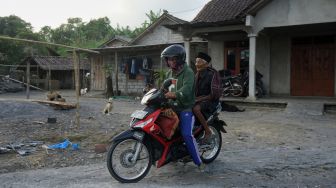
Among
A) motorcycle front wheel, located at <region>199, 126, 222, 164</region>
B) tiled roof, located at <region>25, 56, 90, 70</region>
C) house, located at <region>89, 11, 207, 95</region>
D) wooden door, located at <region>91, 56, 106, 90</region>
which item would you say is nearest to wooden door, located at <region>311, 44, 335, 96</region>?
house, located at <region>89, 11, 207, 95</region>

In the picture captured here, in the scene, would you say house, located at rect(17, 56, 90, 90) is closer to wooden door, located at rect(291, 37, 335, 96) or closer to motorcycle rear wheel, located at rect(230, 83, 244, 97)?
motorcycle rear wheel, located at rect(230, 83, 244, 97)

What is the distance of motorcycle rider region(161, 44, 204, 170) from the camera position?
4727 mm

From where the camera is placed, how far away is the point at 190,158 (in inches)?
199

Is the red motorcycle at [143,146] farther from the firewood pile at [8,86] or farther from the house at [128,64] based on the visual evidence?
the firewood pile at [8,86]

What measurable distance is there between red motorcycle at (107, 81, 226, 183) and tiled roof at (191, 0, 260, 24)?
9.87m

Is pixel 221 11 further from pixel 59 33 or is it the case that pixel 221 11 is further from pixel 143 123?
pixel 59 33

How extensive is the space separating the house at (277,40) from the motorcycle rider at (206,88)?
329 inches

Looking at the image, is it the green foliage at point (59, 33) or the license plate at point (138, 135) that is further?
the green foliage at point (59, 33)

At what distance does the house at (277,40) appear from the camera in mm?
13023

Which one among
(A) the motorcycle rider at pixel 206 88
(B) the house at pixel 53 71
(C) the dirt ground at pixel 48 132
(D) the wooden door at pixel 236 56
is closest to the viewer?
(A) the motorcycle rider at pixel 206 88

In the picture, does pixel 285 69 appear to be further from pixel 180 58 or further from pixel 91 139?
pixel 180 58

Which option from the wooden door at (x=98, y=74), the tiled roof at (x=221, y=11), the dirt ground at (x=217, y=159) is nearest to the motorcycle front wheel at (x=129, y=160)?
the dirt ground at (x=217, y=159)

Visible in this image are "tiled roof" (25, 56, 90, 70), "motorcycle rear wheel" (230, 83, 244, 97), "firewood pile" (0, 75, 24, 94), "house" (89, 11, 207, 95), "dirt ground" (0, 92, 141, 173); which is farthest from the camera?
"tiled roof" (25, 56, 90, 70)

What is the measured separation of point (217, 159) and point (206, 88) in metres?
1.14
